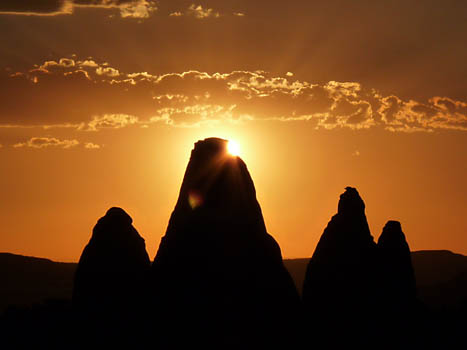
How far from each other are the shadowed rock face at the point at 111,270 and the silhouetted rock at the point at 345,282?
34.2 feet

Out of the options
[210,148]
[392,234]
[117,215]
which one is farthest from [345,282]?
[117,215]

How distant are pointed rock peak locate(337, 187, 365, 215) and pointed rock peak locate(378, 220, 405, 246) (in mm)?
3567

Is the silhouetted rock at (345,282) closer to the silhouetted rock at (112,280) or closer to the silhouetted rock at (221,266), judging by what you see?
the silhouetted rock at (221,266)

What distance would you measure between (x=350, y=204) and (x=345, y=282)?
4.81 meters

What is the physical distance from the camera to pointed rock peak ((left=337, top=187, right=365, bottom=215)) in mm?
48188

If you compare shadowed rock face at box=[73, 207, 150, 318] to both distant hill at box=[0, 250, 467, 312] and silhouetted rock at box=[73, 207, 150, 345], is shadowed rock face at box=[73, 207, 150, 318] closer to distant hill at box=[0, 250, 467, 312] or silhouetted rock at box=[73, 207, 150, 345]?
silhouetted rock at box=[73, 207, 150, 345]

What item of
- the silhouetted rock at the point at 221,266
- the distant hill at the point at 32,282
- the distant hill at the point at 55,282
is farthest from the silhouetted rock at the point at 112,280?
the distant hill at the point at 32,282

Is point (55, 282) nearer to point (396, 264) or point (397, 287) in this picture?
point (396, 264)

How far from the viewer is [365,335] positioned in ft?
152

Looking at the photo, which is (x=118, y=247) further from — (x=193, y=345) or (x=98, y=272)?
(x=193, y=345)

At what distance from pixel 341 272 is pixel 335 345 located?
4382 millimetres

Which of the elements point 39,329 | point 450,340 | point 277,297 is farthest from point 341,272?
point 39,329

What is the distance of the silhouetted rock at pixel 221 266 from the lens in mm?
40344

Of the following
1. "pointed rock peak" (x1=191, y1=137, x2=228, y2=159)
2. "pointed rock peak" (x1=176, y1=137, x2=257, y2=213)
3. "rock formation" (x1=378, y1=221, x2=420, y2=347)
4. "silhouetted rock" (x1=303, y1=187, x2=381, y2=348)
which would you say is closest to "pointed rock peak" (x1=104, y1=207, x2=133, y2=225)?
"pointed rock peak" (x1=176, y1=137, x2=257, y2=213)
